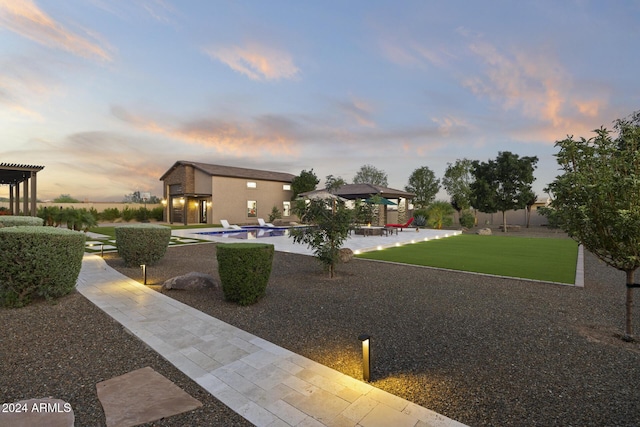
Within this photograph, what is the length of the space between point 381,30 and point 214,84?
8290 mm

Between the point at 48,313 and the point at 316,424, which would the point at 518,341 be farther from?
the point at 48,313

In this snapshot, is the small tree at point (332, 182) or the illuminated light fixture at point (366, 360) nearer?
the illuminated light fixture at point (366, 360)

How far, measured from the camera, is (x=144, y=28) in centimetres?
1146

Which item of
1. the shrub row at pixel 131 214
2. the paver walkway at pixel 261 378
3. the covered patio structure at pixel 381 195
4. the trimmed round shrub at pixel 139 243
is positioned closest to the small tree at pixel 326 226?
the paver walkway at pixel 261 378

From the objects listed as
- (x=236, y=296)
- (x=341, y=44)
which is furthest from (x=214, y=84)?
(x=236, y=296)

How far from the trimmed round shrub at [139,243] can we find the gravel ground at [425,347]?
1806 mm

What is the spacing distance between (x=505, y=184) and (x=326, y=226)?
972 inches

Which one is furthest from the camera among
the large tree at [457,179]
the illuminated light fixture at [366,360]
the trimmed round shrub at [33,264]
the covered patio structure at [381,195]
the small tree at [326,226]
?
the large tree at [457,179]

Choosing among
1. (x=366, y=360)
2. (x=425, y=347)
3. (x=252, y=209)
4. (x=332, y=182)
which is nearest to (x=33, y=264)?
(x=366, y=360)

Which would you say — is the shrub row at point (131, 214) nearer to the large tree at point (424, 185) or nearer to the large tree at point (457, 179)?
the large tree at point (424, 185)

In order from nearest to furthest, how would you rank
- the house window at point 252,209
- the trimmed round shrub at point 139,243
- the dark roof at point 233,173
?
the trimmed round shrub at point 139,243, the dark roof at point 233,173, the house window at point 252,209

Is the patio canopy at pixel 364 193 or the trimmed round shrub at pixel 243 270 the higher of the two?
the patio canopy at pixel 364 193

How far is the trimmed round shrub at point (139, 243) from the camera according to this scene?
837cm

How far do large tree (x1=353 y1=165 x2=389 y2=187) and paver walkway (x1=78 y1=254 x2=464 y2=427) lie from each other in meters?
50.5
